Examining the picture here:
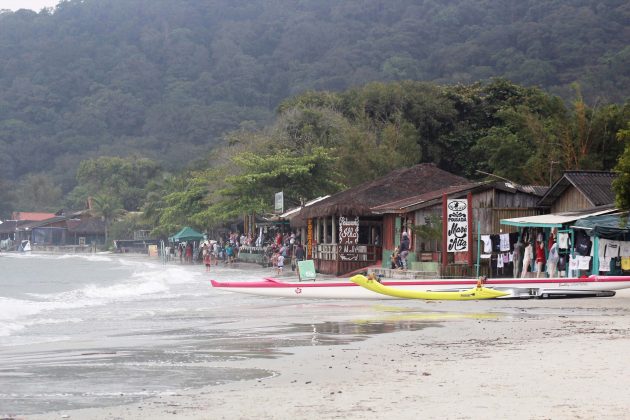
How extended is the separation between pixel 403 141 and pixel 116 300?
26642 millimetres

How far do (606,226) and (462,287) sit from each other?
3.83 metres

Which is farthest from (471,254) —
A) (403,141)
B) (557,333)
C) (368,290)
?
(403,141)

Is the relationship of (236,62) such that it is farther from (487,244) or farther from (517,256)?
(517,256)

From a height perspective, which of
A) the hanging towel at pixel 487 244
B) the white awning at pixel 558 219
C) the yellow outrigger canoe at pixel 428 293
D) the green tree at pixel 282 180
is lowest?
the yellow outrigger canoe at pixel 428 293

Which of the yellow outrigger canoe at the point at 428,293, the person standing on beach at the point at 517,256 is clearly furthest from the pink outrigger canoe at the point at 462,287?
the person standing on beach at the point at 517,256

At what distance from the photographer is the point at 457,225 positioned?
985 inches

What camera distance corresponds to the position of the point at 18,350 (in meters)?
13.0

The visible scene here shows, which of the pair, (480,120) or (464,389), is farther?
(480,120)

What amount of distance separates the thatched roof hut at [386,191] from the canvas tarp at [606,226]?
11.1 m

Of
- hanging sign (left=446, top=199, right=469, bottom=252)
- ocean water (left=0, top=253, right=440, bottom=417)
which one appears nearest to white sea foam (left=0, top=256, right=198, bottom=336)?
ocean water (left=0, top=253, right=440, bottom=417)

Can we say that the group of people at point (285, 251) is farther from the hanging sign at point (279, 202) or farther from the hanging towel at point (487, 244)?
the hanging towel at point (487, 244)

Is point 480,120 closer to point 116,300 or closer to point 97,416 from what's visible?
point 116,300

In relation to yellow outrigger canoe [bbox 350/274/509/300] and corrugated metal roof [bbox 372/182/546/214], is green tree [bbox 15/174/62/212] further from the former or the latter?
yellow outrigger canoe [bbox 350/274/509/300]

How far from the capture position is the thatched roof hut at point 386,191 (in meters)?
31.4
